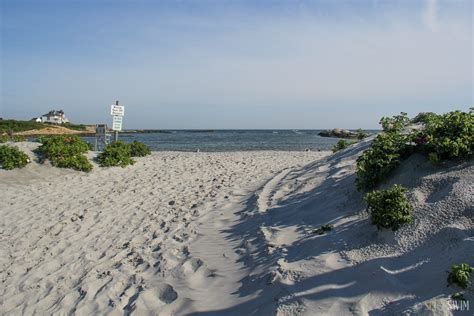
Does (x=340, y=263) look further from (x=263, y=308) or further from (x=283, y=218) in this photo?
(x=283, y=218)

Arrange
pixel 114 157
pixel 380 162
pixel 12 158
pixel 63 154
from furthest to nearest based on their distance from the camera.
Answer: pixel 114 157
pixel 63 154
pixel 12 158
pixel 380 162

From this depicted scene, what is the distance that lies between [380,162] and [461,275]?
8.77ft

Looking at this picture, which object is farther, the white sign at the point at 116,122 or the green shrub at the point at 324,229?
the white sign at the point at 116,122

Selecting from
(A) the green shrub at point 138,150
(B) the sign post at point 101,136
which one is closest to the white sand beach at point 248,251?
(A) the green shrub at point 138,150

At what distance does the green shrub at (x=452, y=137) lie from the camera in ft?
16.2

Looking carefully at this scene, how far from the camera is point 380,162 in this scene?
18.5 ft

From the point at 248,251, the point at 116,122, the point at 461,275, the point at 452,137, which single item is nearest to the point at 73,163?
the point at 116,122

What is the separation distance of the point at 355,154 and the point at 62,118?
309 ft

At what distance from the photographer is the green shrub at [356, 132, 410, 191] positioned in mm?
5559

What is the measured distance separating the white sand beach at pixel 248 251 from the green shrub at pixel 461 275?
83mm

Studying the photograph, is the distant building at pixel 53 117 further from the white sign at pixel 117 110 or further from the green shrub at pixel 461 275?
the green shrub at pixel 461 275

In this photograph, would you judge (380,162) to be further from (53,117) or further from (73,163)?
(53,117)

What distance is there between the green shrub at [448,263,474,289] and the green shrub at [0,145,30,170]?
1135cm

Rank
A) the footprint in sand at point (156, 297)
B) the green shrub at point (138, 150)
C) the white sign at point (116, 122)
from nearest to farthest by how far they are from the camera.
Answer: the footprint in sand at point (156, 297)
the green shrub at point (138, 150)
the white sign at point (116, 122)
